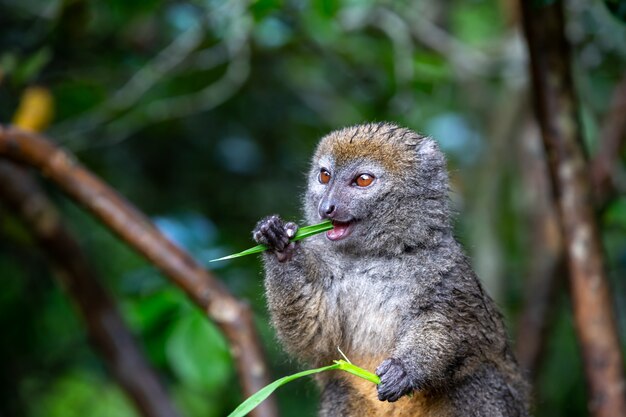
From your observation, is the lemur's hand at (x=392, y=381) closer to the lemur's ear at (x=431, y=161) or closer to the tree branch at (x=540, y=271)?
the lemur's ear at (x=431, y=161)

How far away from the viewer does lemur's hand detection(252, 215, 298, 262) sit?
3.85m

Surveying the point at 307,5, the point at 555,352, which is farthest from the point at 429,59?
the point at 555,352

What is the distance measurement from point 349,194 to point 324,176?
242 mm

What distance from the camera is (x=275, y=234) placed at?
388 centimetres

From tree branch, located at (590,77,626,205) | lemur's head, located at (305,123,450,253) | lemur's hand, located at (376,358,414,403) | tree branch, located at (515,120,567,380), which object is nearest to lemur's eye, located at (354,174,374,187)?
lemur's head, located at (305,123,450,253)


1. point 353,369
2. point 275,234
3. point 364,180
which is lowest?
point 353,369

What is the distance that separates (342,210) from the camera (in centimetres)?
414

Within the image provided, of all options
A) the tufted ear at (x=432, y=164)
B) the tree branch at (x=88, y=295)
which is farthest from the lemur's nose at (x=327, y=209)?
the tree branch at (x=88, y=295)

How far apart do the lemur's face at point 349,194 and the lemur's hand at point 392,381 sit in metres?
0.76

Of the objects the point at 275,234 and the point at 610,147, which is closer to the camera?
the point at 275,234

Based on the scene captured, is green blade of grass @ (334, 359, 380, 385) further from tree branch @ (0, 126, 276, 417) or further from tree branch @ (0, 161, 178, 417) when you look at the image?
tree branch @ (0, 161, 178, 417)

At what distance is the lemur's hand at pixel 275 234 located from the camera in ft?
12.6

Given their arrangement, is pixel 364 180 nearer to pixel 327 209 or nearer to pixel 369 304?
pixel 327 209

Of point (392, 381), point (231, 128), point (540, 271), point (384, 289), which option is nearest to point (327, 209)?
point (384, 289)
